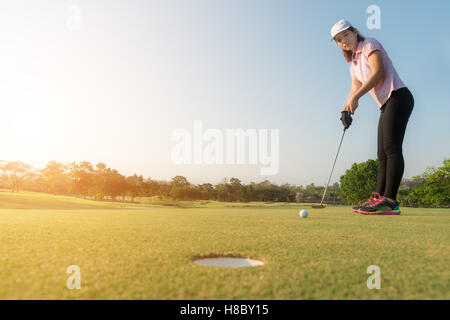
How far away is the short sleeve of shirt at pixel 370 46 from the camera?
472cm

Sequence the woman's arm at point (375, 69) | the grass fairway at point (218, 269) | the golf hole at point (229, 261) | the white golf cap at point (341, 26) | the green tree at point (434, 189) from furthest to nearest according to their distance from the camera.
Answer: the green tree at point (434, 189) → the white golf cap at point (341, 26) → the woman's arm at point (375, 69) → the golf hole at point (229, 261) → the grass fairway at point (218, 269)

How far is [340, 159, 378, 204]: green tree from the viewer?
5176cm

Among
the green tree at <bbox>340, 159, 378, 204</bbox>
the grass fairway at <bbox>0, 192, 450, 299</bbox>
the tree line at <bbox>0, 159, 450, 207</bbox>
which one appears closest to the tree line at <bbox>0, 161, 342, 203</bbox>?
the tree line at <bbox>0, 159, 450, 207</bbox>

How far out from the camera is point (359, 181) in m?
53.5

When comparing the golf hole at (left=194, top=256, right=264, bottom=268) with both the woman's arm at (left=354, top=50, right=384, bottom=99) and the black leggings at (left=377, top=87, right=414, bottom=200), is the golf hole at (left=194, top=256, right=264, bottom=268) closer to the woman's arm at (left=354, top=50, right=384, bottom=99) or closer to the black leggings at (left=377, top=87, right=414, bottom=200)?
the black leggings at (left=377, top=87, right=414, bottom=200)

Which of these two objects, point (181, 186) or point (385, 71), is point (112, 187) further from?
point (385, 71)

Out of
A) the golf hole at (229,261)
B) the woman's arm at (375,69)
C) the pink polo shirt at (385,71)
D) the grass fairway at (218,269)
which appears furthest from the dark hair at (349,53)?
the golf hole at (229,261)

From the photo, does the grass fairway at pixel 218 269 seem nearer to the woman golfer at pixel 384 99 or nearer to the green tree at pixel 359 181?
Answer: the woman golfer at pixel 384 99

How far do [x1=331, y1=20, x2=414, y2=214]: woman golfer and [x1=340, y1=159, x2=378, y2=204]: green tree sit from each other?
5012 centimetres

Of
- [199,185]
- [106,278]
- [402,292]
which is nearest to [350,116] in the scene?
[402,292]

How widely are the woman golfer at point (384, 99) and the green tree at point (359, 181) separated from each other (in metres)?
50.1

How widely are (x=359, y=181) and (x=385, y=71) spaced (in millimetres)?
52928

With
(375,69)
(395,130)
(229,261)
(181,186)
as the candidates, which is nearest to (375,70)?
(375,69)
